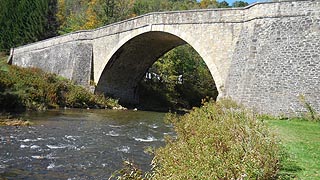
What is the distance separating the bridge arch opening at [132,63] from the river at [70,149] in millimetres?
11543

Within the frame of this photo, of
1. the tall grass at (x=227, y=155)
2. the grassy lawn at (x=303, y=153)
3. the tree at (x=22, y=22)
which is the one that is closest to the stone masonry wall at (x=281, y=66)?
the grassy lawn at (x=303, y=153)

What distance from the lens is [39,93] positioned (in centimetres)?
2320

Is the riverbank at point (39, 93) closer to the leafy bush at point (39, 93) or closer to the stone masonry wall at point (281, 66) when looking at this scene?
the leafy bush at point (39, 93)

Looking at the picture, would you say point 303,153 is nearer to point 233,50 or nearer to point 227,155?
point 227,155

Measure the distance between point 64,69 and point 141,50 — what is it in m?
7.73

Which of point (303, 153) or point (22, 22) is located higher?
point (22, 22)

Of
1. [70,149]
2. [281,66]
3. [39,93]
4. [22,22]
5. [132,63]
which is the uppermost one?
[22,22]

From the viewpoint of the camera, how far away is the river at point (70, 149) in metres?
8.42

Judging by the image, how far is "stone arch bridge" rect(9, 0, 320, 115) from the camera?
50.7ft

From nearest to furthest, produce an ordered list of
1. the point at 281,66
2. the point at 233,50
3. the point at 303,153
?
the point at 303,153
the point at 281,66
the point at 233,50

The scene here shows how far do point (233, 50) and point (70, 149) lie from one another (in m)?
11.7

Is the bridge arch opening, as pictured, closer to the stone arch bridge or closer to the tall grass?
the stone arch bridge

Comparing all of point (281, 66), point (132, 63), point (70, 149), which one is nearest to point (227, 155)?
point (70, 149)

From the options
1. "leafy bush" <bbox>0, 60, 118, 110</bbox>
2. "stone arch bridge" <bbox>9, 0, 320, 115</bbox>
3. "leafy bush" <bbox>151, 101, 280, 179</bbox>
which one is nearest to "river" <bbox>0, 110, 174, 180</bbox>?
"leafy bush" <bbox>151, 101, 280, 179</bbox>
